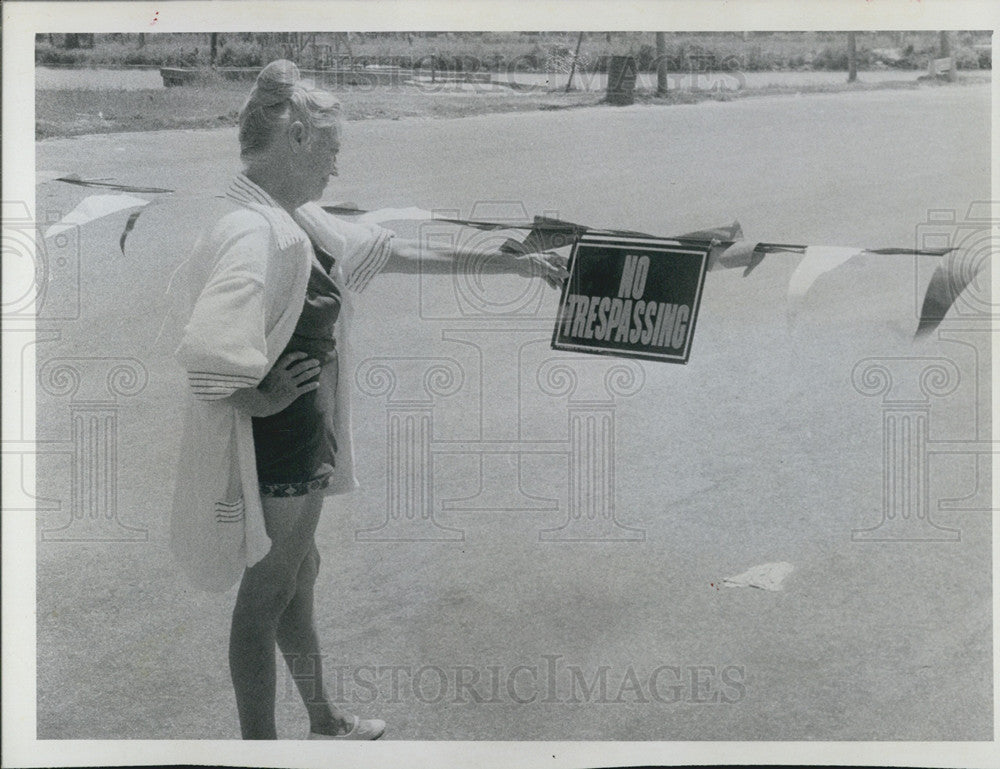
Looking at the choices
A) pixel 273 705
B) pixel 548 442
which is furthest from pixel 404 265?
pixel 273 705

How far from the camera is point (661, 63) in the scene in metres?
4.43

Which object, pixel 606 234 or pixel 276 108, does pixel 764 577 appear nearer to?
pixel 606 234

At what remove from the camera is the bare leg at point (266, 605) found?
13.9 feet

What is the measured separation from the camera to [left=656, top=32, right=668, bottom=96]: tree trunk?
4406mm

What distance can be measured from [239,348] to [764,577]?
6.06 ft

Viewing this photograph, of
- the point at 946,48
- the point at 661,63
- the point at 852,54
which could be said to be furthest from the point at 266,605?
the point at 946,48

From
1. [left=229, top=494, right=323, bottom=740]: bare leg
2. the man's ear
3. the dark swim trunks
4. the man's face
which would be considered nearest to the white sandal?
[left=229, top=494, right=323, bottom=740]: bare leg

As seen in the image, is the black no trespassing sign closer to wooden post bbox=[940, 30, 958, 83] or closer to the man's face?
the man's face

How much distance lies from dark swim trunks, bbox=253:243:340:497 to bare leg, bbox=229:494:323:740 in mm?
62

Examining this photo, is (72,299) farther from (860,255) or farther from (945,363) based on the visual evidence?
(945,363)

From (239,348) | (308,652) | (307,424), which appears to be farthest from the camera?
(308,652)

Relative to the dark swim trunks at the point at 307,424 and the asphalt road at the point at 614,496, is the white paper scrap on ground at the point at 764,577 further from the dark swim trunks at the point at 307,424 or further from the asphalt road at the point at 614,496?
the dark swim trunks at the point at 307,424

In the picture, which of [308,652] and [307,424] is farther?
[308,652]

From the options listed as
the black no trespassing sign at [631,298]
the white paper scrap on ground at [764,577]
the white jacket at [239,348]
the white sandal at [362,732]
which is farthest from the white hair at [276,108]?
the white paper scrap on ground at [764,577]
